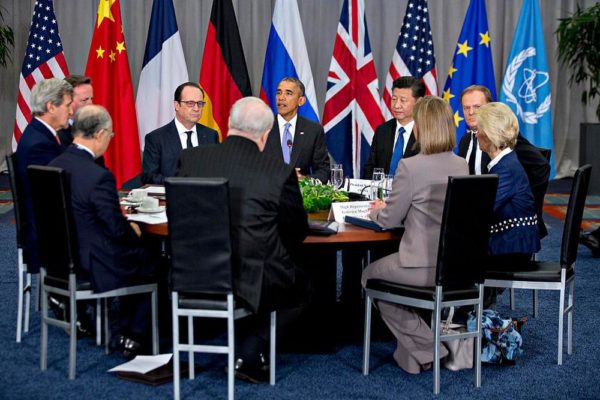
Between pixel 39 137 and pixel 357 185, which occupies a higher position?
pixel 39 137

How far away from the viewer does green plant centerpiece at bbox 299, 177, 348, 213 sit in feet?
15.1

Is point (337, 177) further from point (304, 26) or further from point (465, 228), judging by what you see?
point (304, 26)

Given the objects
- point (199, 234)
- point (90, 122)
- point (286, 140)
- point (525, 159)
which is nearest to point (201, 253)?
point (199, 234)

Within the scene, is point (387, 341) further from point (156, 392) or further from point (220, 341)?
point (156, 392)

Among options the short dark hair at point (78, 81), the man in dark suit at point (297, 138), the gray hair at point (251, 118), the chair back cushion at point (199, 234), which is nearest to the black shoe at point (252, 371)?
the chair back cushion at point (199, 234)

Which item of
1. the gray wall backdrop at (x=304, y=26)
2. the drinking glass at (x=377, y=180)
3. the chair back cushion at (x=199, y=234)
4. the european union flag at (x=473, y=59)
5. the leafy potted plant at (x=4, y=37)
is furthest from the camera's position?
the gray wall backdrop at (x=304, y=26)

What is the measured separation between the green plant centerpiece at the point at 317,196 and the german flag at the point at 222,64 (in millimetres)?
4098

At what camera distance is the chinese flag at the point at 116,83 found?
8.77 m

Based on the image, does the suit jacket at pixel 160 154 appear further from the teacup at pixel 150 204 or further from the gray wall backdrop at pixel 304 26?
the gray wall backdrop at pixel 304 26

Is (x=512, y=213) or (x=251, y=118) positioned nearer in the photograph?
(x=251, y=118)

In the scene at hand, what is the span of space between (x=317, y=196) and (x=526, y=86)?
6.32 metres

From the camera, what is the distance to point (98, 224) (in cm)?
404

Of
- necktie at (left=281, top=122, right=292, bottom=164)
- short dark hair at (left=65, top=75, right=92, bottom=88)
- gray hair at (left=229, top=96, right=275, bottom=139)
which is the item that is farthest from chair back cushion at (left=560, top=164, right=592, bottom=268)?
short dark hair at (left=65, top=75, right=92, bottom=88)

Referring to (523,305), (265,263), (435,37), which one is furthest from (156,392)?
(435,37)
